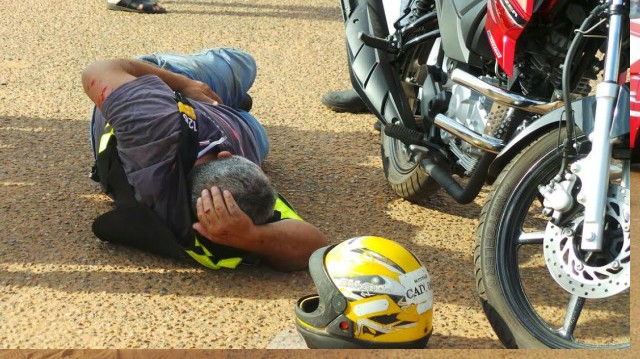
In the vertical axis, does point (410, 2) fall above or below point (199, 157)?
above

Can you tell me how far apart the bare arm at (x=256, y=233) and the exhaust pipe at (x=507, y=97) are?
0.82 meters

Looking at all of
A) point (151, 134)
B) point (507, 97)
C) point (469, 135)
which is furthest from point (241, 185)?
point (507, 97)

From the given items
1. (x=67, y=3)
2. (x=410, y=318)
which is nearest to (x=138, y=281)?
(x=410, y=318)

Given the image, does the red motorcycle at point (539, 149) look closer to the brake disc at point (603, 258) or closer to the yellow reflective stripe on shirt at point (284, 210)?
the brake disc at point (603, 258)

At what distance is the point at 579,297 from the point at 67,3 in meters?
6.37

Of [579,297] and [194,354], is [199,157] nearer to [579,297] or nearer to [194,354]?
[194,354]

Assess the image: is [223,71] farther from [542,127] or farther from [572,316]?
[572,316]

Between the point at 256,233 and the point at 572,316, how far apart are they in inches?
46.4

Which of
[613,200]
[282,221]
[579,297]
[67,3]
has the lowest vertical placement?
[67,3]

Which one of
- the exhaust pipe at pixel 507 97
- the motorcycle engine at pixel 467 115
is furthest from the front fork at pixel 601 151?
the motorcycle engine at pixel 467 115

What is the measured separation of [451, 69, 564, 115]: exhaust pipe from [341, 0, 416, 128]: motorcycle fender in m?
0.69

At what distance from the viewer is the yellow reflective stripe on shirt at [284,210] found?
382 cm

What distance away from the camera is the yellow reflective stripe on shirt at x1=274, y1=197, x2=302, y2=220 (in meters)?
3.82

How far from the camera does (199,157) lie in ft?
12.3
